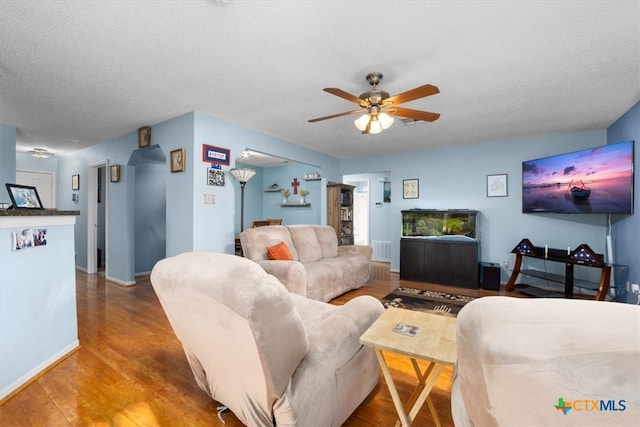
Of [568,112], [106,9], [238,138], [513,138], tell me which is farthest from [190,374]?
[513,138]

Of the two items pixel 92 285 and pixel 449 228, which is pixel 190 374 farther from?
pixel 449 228

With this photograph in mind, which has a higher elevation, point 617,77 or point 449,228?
point 617,77

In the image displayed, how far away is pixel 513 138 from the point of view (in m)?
4.33

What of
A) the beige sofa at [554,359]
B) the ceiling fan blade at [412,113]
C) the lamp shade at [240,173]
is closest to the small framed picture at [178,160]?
the lamp shade at [240,173]

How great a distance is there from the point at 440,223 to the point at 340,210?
1898 mm

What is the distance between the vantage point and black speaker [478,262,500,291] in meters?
4.14

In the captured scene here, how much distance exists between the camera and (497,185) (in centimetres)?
453

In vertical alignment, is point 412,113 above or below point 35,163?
below

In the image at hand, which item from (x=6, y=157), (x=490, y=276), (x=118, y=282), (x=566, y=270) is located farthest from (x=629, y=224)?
(x=6, y=157)

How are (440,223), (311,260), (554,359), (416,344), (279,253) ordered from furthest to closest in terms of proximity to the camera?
(440,223)
(311,260)
(279,253)
(416,344)
(554,359)

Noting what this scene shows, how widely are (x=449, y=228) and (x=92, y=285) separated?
579 cm

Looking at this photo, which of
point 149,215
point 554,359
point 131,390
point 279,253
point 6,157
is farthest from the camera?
point 149,215

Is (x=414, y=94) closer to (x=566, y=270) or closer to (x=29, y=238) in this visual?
(x=29, y=238)

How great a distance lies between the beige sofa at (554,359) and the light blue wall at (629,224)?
141 inches
